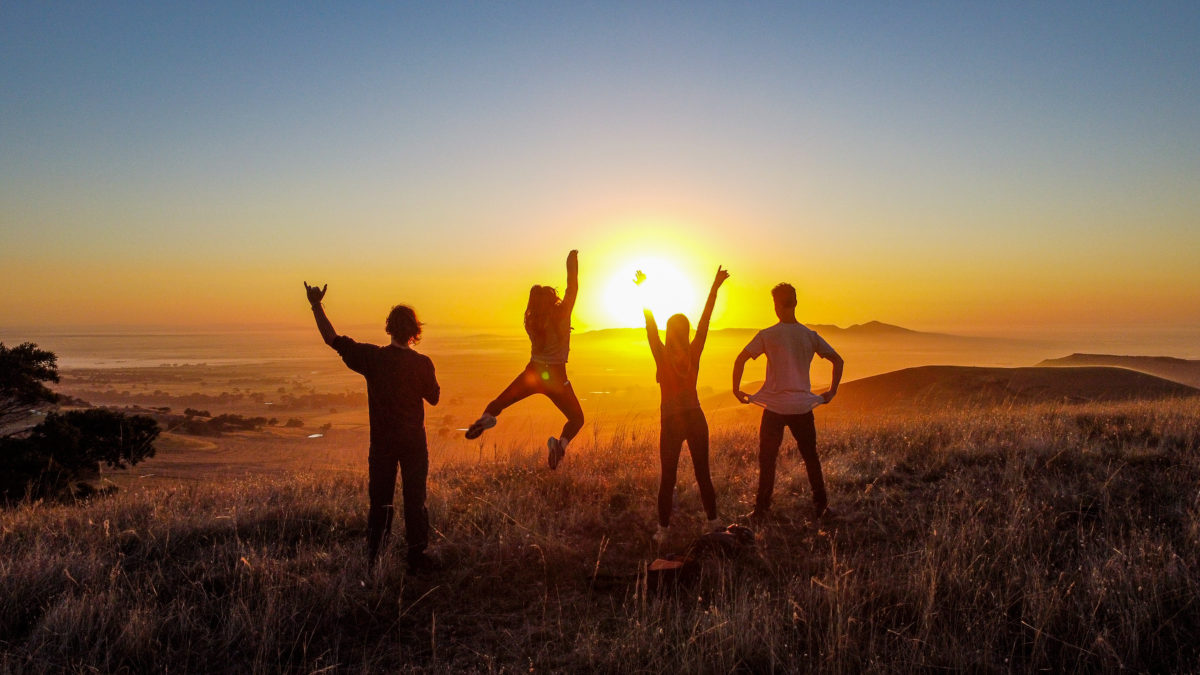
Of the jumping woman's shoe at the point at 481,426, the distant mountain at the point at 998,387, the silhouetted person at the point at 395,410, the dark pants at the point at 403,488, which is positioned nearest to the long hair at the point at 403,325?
→ the silhouetted person at the point at 395,410

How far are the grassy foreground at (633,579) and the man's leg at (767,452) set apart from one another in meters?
0.32

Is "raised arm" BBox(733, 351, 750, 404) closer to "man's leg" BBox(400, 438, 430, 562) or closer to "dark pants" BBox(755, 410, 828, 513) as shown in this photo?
"dark pants" BBox(755, 410, 828, 513)

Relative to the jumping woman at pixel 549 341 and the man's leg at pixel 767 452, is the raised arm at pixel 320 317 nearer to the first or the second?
the jumping woman at pixel 549 341

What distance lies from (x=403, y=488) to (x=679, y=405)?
2.68 m

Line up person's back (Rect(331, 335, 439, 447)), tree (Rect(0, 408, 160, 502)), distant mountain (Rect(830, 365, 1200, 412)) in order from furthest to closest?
1. distant mountain (Rect(830, 365, 1200, 412))
2. tree (Rect(0, 408, 160, 502))
3. person's back (Rect(331, 335, 439, 447))

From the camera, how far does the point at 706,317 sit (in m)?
6.43

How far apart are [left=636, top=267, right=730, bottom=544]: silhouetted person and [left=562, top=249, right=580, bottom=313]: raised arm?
111 cm

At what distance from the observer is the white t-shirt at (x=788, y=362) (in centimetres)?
652

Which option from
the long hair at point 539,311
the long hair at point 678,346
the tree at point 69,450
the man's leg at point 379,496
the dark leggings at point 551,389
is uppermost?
the long hair at point 539,311

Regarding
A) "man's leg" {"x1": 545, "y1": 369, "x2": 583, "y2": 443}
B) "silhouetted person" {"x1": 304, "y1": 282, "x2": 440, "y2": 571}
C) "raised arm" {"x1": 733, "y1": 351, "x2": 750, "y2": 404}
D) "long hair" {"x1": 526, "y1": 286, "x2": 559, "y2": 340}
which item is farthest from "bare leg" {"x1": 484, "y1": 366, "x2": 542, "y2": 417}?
"raised arm" {"x1": 733, "y1": 351, "x2": 750, "y2": 404}

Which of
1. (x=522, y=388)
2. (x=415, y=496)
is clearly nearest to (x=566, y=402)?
(x=522, y=388)

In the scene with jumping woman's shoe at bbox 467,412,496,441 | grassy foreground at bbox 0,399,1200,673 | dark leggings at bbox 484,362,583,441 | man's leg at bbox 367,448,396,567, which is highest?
dark leggings at bbox 484,362,583,441

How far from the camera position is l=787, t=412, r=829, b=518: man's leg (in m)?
6.57

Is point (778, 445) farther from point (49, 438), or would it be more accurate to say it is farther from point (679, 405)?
point (49, 438)
